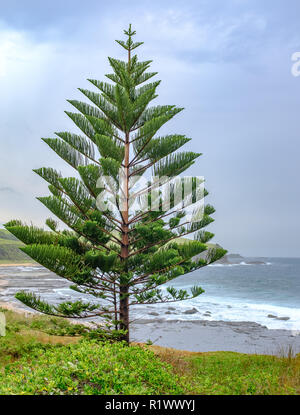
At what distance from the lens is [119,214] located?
19.6ft

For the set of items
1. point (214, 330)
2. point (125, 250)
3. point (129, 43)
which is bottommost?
point (214, 330)

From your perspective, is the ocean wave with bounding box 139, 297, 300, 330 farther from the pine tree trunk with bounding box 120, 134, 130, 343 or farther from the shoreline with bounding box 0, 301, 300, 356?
the pine tree trunk with bounding box 120, 134, 130, 343

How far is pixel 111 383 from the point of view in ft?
9.45

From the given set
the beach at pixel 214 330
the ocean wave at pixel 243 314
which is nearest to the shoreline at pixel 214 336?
the beach at pixel 214 330

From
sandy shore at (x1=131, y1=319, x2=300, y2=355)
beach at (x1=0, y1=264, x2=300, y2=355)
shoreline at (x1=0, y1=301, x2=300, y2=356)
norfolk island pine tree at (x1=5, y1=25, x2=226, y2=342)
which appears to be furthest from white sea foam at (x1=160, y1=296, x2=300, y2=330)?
norfolk island pine tree at (x1=5, y1=25, x2=226, y2=342)

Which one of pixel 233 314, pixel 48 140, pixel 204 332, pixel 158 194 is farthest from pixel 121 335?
pixel 233 314

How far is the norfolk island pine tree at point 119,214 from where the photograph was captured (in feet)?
17.7

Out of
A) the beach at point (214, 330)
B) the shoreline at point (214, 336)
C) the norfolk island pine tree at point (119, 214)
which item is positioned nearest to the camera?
the norfolk island pine tree at point (119, 214)

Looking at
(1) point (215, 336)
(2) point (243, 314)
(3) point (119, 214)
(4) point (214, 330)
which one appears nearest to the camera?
(3) point (119, 214)

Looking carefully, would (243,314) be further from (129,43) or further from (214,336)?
(129,43)

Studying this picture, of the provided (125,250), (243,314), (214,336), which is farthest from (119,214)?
(243,314)

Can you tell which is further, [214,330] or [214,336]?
[214,330]

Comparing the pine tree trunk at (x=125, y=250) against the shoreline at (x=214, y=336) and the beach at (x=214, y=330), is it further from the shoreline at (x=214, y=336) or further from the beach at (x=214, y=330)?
the shoreline at (x=214, y=336)

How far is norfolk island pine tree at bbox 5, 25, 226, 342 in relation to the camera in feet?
17.7
